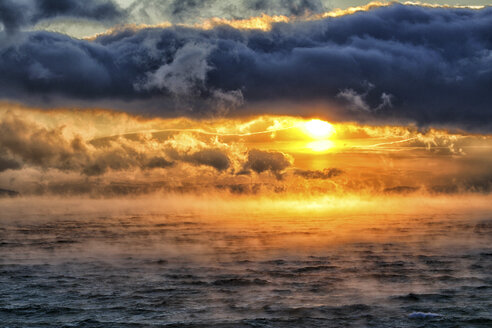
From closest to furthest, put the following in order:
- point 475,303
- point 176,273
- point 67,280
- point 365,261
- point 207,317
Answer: point 207,317 → point 475,303 → point 67,280 → point 176,273 → point 365,261

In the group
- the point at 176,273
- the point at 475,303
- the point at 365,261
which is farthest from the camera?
the point at 365,261

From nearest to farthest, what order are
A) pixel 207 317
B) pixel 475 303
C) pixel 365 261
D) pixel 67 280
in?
pixel 207 317, pixel 475 303, pixel 67 280, pixel 365 261

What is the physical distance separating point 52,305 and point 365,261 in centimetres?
5762

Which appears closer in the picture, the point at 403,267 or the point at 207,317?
the point at 207,317

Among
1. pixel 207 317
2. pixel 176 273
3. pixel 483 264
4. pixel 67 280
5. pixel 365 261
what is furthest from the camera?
pixel 365 261

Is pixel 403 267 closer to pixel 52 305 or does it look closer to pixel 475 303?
pixel 475 303

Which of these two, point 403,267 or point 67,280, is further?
point 403,267

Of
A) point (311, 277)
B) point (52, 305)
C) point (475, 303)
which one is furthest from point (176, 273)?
point (475, 303)

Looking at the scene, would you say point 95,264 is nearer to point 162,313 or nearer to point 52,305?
point 52,305

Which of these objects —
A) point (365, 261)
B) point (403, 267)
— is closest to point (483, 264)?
point (403, 267)

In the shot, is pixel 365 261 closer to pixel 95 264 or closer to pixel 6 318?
pixel 95 264

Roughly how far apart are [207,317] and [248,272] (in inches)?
1330

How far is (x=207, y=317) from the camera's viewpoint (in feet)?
159

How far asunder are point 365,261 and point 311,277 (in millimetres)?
24530
